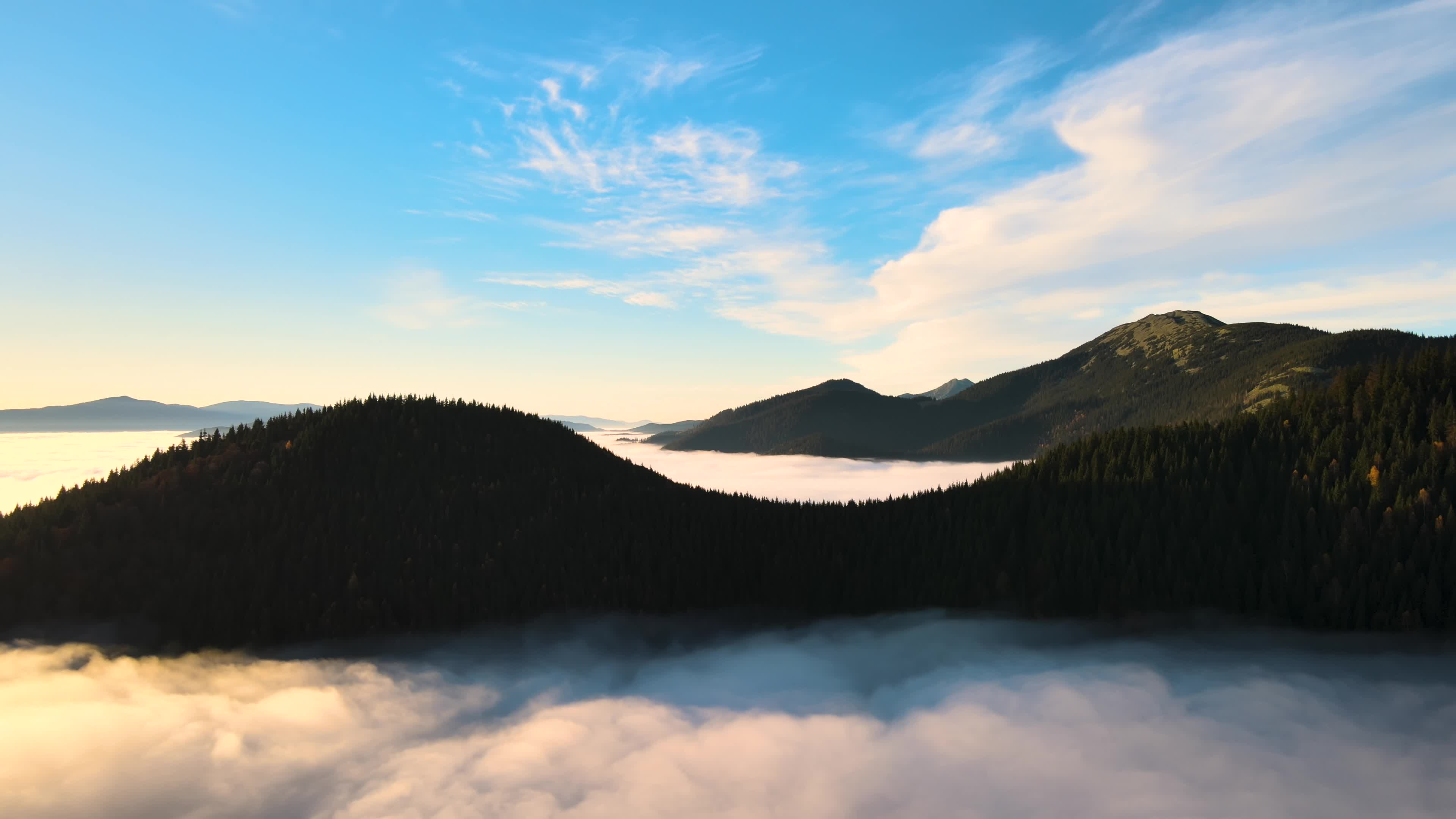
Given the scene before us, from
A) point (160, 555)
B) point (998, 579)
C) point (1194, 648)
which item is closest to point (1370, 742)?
point (1194, 648)

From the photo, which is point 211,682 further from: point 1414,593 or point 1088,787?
point 1414,593

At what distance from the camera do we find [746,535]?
12706 centimetres

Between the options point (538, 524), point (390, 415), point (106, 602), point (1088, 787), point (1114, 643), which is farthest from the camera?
point (390, 415)

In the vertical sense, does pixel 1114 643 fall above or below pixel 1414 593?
below

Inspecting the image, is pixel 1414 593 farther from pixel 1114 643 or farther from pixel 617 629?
pixel 617 629

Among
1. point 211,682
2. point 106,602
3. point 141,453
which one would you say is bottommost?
point 211,682

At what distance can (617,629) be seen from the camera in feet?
357

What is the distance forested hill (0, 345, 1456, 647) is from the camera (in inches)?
3607

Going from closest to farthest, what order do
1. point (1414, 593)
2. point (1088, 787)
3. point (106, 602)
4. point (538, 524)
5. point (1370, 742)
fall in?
point (1088, 787), point (1370, 742), point (1414, 593), point (106, 602), point (538, 524)

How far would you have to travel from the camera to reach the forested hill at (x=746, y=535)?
91625 mm

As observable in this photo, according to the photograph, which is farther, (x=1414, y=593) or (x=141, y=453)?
(x=141, y=453)

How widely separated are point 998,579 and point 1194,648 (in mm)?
26228

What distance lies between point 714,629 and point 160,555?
271ft

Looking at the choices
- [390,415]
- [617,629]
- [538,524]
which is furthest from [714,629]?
[390,415]
